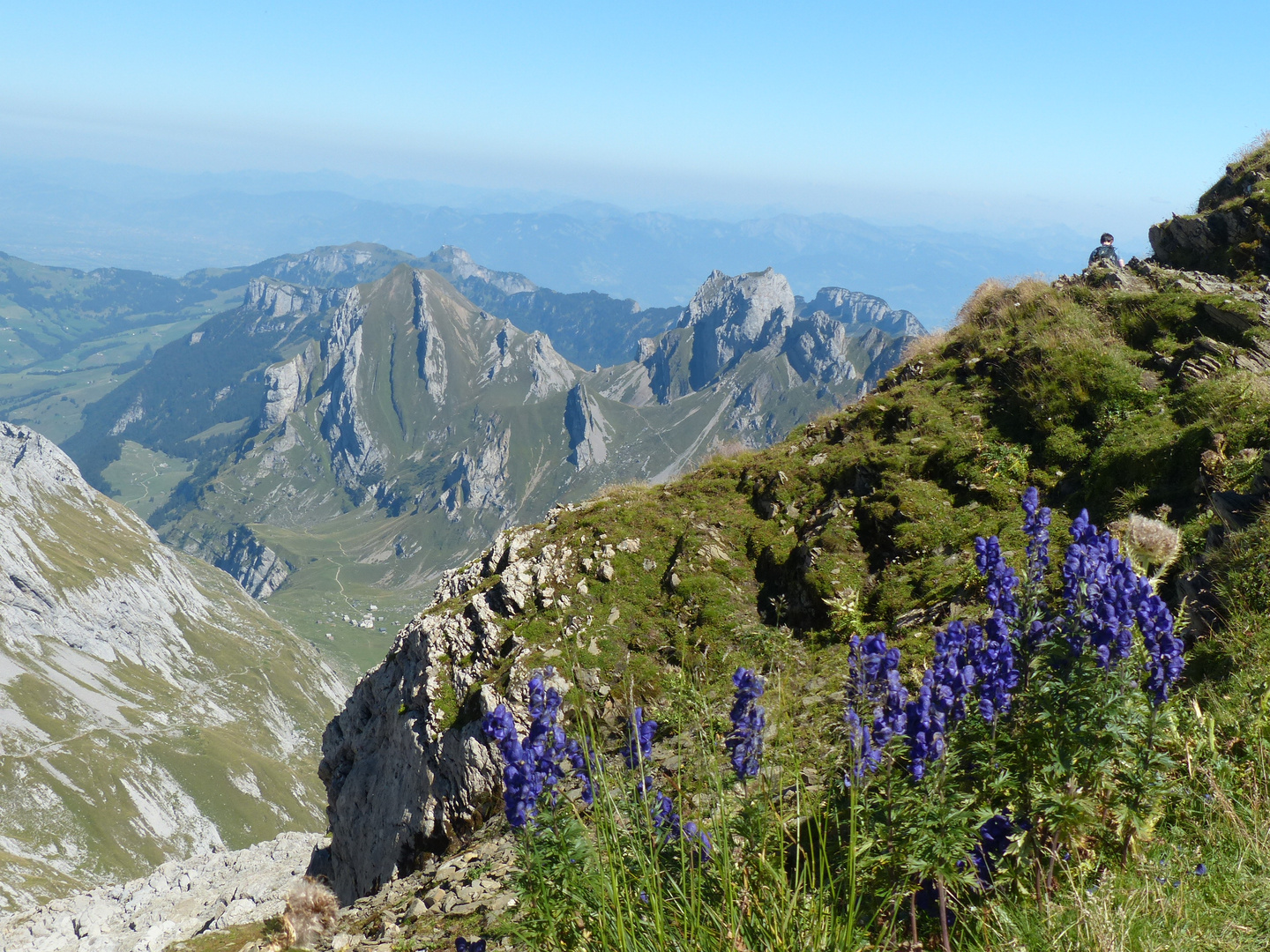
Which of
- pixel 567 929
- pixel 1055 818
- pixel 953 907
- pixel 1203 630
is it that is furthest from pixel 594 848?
pixel 1203 630

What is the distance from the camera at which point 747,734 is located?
573 cm

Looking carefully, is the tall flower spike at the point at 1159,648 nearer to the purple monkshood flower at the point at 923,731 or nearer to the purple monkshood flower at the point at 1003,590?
the purple monkshood flower at the point at 1003,590

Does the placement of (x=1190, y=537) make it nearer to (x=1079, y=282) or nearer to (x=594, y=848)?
(x=594, y=848)

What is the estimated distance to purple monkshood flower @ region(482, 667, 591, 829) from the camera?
234 inches

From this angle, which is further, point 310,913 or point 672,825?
point 310,913

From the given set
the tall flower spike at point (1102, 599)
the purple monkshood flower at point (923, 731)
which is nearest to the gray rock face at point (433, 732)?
the purple monkshood flower at point (923, 731)

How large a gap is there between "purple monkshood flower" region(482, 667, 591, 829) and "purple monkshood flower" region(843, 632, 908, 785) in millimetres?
2123

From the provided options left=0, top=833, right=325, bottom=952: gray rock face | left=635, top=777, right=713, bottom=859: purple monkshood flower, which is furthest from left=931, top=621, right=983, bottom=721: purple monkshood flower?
left=0, top=833, right=325, bottom=952: gray rock face

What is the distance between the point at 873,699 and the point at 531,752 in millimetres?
2844

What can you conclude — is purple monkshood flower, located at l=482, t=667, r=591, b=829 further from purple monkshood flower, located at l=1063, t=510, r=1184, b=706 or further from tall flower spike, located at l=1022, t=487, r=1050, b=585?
tall flower spike, located at l=1022, t=487, r=1050, b=585

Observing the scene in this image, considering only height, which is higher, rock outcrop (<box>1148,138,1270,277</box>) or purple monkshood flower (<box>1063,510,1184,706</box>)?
rock outcrop (<box>1148,138,1270,277</box>)

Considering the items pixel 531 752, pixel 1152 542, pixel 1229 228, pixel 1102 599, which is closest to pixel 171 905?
pixel 531 752

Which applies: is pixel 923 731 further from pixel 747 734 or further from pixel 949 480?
pixel 949 480

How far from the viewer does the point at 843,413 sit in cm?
2027
